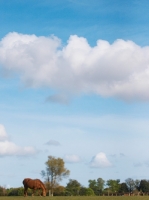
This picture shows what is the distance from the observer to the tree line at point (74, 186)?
103750mm

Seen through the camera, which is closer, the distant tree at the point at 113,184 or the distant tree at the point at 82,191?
the distant tree at the point at 82,191

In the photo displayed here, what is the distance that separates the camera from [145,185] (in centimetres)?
14450

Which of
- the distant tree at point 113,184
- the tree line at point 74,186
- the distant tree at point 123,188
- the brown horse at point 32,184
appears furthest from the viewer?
the distant tree at point 113,184

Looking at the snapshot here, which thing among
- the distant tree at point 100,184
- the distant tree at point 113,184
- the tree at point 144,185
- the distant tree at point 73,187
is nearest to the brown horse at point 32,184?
the distant tree at point 73,187

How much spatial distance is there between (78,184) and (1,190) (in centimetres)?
3402

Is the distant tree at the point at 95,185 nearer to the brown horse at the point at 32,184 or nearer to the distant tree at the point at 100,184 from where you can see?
the distant tree at the point at 100,184

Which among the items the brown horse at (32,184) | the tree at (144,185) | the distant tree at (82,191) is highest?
the tree at (144,185)

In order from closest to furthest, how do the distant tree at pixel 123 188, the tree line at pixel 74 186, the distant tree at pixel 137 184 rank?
the tree line at pixel 74 186 → the distant tree at pixel 137 184 → the distant tree at pixel 123 188

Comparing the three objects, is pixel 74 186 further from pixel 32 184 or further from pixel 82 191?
pixel 32 184

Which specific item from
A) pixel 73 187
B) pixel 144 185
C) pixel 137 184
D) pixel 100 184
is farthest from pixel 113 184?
pixel 73 187

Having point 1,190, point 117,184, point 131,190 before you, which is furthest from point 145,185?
point 1,190

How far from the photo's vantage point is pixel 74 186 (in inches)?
5157

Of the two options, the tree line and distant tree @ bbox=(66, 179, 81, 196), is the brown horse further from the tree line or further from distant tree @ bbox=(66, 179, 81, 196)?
distant tree @ bbox=(66, 179, 81, 196)

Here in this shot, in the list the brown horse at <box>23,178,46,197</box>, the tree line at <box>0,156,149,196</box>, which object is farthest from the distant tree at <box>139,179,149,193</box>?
the brown horse at <box>23,178,46,197</box>
